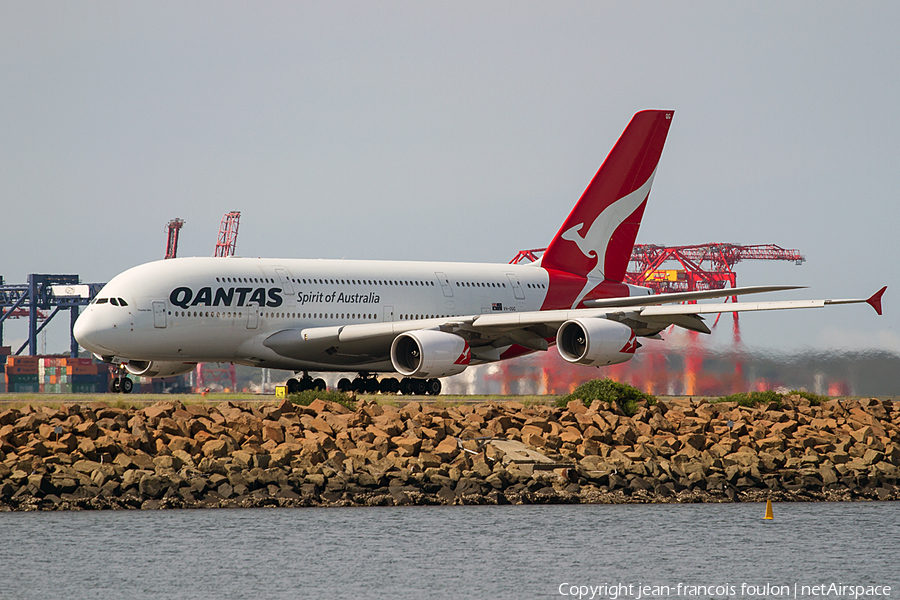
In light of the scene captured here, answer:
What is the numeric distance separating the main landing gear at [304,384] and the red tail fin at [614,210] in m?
8.35

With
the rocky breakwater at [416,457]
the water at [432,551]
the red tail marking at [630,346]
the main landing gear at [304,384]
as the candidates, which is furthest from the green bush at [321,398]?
the red tail marking at [630,346]

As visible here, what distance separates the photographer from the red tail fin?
127 feet

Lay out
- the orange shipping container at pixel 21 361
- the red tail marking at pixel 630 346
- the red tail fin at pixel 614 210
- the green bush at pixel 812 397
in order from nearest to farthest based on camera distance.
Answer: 1. the green bush at pixel 812 397
2. the red tail marking at pixel 630 346
3. the red tail fin at pixel 614 210
4. the orange shipping container at pixel 21 361

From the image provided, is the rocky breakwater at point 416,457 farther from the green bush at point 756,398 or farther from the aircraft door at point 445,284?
the aircraft door at point 445,284

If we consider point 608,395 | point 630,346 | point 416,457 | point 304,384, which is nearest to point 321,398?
point 416,457

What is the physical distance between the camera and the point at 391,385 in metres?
34.2

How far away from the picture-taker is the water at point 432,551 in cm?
1498

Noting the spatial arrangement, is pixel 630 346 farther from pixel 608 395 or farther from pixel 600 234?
pixel 600 234

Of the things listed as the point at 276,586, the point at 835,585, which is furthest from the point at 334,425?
the point at 835,585

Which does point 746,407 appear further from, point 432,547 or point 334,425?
point 432,547

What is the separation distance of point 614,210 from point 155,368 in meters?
15.5

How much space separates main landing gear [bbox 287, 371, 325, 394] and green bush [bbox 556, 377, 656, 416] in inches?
364

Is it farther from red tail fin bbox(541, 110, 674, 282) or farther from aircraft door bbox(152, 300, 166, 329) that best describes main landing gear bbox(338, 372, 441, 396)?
red tail fin bbox(541, 110, 674, 282)

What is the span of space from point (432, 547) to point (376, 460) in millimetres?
4693
